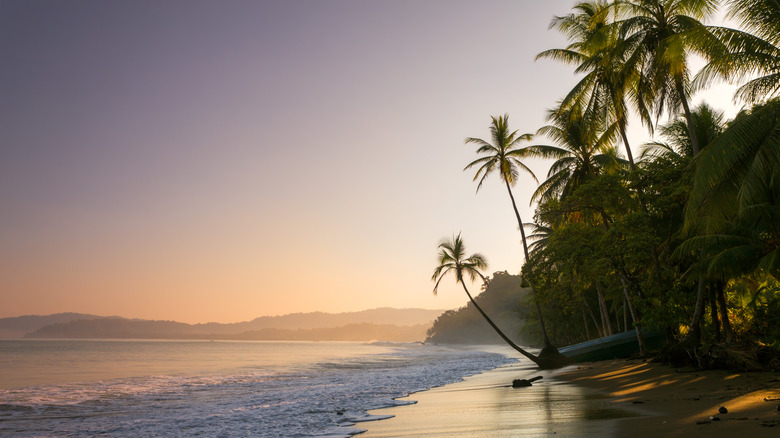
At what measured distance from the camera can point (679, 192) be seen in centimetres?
1308

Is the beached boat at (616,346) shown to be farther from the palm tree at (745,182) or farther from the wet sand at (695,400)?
the palm tree at (745,182)

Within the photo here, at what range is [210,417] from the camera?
10523 millimetres

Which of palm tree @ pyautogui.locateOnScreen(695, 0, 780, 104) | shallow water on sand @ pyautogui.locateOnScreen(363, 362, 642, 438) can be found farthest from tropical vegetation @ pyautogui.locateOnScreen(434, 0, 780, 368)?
shallow water on sand @ pyautogui.locateOnScreen(363, 362, 642, 438)

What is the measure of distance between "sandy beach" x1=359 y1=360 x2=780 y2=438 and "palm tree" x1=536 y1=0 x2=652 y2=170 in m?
9.09

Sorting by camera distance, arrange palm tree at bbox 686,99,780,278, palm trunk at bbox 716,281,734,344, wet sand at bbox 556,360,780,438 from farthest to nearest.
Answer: palm trunk at bbox 716,281,734,344 < palm tree at bbox 686,99,780,278 < wet sand at bbox 556,360,780,438

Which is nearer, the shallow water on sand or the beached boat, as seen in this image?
the shallow water on sand

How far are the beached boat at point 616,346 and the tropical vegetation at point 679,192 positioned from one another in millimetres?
606

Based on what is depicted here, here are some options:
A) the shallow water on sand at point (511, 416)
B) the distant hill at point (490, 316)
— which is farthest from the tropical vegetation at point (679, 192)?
the distant hill at point (490, 316)

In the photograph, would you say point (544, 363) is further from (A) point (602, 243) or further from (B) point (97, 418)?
(B) point (97, 418)

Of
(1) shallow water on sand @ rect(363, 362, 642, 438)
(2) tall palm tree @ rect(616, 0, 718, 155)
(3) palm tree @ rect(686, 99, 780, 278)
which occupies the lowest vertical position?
(1) shallow water on sand @ rect(363, 362, 642, 438)

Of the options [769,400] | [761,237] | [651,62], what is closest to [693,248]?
[761,237]

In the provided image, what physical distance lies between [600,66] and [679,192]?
256 inches

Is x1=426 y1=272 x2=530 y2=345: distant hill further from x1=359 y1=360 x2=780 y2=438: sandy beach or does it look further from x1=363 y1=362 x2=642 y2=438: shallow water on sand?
x1=363 y1=362 x2=642 y2=438: shallow water on sand

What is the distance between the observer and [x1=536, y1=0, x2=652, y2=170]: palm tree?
15906 millimetres
